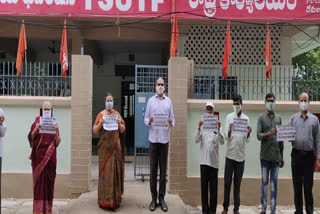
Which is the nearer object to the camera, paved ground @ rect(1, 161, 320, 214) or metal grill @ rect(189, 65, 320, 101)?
paved ground @ rect(1, 161, 320, 214)

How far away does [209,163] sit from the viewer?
502 cm

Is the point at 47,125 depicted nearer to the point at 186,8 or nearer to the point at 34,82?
the point at 34,82

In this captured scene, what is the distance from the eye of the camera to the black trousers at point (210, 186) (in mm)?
5031

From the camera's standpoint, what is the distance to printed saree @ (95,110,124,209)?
5168mm

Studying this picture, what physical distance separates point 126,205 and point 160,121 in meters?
1.49

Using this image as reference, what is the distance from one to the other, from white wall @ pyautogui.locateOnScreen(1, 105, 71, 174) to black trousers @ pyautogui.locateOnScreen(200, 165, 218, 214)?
271 centimetres

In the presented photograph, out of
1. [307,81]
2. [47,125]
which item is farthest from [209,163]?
[307,81]

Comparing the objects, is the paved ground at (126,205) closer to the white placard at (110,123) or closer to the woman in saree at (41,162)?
the woman in saree at (41,162)

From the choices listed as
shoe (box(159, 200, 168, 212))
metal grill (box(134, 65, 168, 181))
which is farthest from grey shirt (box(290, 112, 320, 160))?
metal grill (box(134, 65, 168, 181))

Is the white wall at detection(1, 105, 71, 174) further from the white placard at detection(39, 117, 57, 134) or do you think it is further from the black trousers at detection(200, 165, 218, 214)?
the black trousers at detection(200, 165, 218, 214)

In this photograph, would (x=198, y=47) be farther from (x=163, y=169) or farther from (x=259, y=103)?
(x=163, y=169)

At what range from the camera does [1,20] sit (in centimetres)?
934

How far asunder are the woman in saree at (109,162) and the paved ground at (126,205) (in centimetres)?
21

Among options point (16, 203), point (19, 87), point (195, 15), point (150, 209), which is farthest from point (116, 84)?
point (150, 209)
